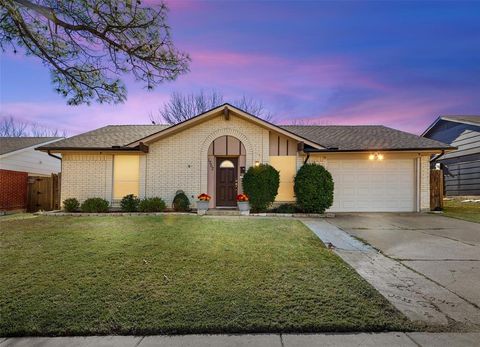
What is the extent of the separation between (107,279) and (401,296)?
423 centimetres

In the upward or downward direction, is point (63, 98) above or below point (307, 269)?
above

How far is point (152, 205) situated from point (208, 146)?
3.50m

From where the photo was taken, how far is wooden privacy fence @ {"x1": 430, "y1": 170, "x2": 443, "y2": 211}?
494 inches

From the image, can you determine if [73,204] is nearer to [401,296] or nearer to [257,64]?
[257,64]

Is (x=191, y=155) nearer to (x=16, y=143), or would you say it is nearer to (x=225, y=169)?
(x=225, y=169)

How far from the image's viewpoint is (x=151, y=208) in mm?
11461

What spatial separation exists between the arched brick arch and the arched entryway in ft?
0.42

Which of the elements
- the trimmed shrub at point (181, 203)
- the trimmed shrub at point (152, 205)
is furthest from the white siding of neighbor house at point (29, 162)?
the trimmed shrub at point (181, 203)

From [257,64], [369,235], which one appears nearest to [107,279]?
[369,235]

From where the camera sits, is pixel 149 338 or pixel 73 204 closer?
pixel 149 338

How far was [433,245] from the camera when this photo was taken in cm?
641

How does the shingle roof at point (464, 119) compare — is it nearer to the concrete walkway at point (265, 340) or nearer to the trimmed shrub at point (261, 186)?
the trimmed shrub at point (261, 186)

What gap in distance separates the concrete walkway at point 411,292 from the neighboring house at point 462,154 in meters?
14.5

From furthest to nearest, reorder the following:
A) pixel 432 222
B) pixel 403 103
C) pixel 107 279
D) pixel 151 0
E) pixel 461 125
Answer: pixel 461 125
pixel 403 103
pixel 432 222
pixel 151 0
pixel 107 279
